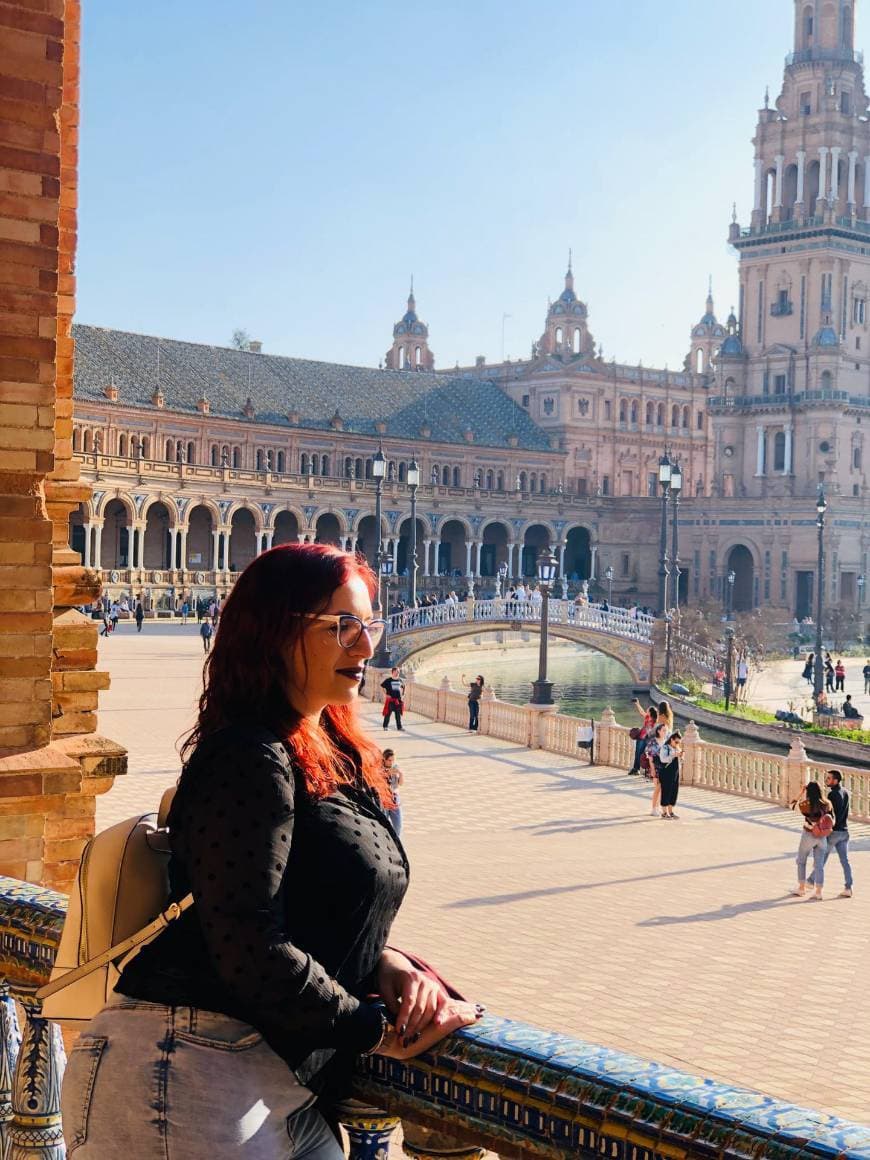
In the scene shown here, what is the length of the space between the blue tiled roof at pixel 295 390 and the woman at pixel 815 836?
55.4m

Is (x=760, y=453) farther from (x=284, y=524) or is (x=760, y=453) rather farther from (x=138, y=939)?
(x=138, y=939)

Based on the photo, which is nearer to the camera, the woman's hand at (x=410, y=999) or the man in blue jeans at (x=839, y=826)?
the woman's hand at (x=410, y=999)

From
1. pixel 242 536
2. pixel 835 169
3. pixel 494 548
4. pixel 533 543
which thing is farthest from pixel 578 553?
pixel 835 169

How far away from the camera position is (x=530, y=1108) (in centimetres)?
290

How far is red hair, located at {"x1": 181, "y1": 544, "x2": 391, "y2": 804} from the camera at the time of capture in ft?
10.2

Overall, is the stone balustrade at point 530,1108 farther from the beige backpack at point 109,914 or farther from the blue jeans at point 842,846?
the blue jeans at point 842,846

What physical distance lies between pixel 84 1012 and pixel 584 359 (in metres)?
97.2

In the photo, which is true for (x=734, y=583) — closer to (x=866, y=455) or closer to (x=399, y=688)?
(x=866, y=455)

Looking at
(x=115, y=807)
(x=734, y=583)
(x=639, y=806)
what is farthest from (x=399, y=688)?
(x=734, y=583)

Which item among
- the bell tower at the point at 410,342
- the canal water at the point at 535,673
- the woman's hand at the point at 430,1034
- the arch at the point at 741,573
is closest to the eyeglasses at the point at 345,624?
the woman's hand at the point at 430,1034

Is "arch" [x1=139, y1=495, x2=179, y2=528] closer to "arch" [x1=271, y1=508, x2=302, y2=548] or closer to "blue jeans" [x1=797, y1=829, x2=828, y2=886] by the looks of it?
"arch" [x1=271, y1=508, x2=302, y2=548]

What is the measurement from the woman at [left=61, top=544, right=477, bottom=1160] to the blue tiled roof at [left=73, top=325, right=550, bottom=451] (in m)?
67.1

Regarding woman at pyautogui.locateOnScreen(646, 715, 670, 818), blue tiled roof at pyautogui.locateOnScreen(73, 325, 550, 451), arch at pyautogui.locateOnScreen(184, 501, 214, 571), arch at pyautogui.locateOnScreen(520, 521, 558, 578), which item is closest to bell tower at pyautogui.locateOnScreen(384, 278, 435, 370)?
blue tiled roof at pyautogui.locateOnScreen(73, 325, 550, 451)

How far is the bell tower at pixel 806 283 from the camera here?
271 feet
